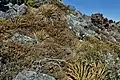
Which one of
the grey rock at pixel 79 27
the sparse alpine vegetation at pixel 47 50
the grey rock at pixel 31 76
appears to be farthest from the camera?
the grey rock at pixel 79 27

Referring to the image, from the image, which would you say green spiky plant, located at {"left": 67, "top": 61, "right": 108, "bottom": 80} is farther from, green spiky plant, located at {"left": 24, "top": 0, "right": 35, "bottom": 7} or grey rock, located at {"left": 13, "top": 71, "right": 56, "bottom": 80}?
green spiky plant, located at {"left": 24, "top": 0, "right": 35, "bottom": 7}

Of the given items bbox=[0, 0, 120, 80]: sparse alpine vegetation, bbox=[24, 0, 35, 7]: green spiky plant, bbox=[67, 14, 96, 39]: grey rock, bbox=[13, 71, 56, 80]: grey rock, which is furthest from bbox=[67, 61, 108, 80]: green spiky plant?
bbox=[24, 0, 35, 7]: green spiky plant

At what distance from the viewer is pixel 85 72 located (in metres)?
11.2

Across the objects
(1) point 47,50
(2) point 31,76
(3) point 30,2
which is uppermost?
(3) point 30,2

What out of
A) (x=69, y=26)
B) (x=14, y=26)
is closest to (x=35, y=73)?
(x=14, y=26)

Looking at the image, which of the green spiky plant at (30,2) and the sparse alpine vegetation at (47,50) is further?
the green spiky plant at (30,2)

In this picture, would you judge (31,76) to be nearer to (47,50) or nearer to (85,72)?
(85,72)

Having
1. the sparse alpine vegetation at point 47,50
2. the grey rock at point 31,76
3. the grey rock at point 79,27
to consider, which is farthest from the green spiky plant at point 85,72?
the grey rock at point 79,27

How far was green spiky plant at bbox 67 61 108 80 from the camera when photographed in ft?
36.3

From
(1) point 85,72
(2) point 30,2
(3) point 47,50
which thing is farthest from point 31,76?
(2) point 30,2

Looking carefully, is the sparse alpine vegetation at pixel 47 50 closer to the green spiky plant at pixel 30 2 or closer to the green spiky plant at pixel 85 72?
the green spiky plant at pixel 85 72

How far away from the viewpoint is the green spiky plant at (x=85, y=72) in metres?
11.1

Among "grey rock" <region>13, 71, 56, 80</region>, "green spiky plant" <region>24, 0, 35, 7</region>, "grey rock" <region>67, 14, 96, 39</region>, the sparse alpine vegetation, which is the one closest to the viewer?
"grey rock" <region>13, 71, 56, 80</region>

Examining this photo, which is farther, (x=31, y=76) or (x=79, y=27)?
(x=79, y=27)
